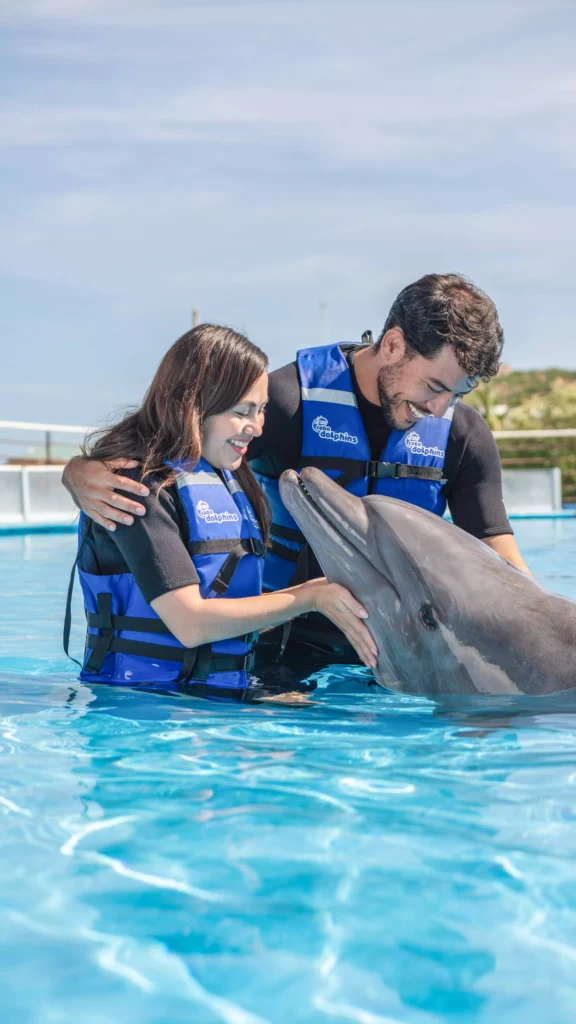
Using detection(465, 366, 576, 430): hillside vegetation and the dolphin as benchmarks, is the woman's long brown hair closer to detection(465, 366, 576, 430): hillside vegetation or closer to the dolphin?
the dolphin

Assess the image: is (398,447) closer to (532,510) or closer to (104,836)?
(104,836)

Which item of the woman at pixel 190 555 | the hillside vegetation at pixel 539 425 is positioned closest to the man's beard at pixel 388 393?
the woman at pixel 190 555

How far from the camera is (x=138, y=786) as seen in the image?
2.95 m

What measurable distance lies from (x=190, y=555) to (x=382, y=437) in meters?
1.32

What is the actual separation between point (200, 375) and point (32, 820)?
5.49 ft

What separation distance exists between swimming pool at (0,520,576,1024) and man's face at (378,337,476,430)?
1318 millimetres

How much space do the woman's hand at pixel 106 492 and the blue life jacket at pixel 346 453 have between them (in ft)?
3.74

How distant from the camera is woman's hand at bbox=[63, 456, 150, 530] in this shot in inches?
141

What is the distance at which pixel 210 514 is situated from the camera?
152 inches

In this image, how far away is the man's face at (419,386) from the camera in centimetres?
430

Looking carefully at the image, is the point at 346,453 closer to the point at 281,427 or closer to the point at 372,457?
the point at 372,457

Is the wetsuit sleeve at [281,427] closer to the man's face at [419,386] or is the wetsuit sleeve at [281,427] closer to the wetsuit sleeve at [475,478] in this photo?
the man's face at [419,386]

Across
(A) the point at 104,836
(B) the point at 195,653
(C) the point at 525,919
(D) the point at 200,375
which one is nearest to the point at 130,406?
(D) the point at 200,375

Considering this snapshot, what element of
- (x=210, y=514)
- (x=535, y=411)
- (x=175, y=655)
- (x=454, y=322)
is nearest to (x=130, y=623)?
(x=175, y=655)
